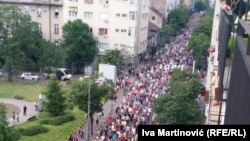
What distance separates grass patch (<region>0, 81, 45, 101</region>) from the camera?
45656 mm

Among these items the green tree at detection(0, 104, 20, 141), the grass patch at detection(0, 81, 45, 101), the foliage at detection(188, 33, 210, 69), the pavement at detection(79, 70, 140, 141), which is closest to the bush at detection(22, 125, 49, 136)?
the pavement at detection(79, 70, 140, 141)

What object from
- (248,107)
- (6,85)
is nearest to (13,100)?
(6,85)

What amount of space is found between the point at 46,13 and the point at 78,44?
10595 millimetres

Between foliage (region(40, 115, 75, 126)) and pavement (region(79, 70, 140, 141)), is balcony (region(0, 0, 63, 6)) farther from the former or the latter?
foliage (region(40, 115, 75, 126))

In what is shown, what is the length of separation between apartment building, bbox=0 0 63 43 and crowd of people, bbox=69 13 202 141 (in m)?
14.4

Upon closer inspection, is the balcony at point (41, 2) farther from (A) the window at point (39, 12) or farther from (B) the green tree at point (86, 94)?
(B) the green tree at point (86, 94)

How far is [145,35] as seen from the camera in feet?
224

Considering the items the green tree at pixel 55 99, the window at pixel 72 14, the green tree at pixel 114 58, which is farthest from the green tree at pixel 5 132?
the window at pixel 72 14

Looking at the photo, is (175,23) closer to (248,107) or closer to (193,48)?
(193,48)

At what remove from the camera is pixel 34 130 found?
107 ft

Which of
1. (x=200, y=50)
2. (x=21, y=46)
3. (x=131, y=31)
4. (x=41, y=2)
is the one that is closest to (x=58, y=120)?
(x=21, y=46)

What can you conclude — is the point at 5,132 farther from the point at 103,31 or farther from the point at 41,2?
the point at 41,2

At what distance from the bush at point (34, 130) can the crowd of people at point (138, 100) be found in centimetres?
416

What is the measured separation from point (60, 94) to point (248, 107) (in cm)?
3073
